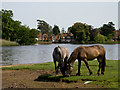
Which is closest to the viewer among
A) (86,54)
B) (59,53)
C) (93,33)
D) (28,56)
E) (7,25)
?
(86,54)

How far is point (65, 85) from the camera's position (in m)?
9.50

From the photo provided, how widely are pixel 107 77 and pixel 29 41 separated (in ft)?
310

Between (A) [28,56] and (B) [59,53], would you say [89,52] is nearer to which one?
(B) [59,53]

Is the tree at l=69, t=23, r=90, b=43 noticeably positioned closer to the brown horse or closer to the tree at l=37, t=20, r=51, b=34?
the tree at l=37, t=20, r=51, b=34

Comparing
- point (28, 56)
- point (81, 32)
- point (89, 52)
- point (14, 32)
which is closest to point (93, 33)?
point (81, 32)

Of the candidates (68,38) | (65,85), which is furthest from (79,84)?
(68,38)

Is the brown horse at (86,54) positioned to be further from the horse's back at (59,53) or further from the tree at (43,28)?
the tree at (43,28)

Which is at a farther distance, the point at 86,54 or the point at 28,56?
the point at 28,56

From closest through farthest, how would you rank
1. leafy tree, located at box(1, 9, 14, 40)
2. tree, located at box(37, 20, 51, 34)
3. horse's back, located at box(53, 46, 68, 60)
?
horse's back, located at box(53, 46, 68, 60)
leafy tree, located at box(1, 9, 14, 40)
tree, located at box(37, 20, 51, 34)

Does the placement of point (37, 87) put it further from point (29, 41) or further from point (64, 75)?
point (29, 41)

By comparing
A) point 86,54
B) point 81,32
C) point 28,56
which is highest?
point 81,32

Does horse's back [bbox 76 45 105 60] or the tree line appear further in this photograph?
the tree line

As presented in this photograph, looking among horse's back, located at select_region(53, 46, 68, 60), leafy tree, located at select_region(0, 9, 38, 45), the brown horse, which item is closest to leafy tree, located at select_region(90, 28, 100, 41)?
leafy tree, located at select_region(0, 9, 38, 45)

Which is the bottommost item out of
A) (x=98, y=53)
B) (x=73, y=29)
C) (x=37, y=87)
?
(x=37, y=87)
